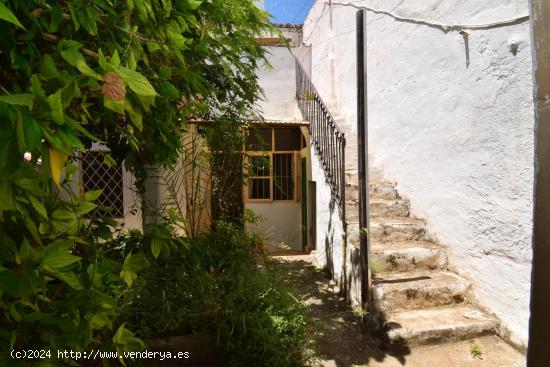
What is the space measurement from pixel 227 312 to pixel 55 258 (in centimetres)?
172

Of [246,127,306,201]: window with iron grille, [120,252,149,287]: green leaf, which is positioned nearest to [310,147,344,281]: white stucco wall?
[246,127,306,201]: window with iron grille

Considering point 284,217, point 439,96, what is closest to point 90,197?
point 439,96

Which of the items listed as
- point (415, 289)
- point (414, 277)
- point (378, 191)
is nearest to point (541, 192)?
→ point (415, 289)

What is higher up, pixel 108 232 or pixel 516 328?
pixel 108 232

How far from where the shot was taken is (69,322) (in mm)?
773

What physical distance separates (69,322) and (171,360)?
172cm

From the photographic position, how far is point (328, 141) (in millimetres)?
4219

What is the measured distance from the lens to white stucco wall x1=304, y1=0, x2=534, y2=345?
254 cm

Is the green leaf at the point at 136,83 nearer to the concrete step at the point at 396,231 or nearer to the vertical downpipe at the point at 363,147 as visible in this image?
the vertical downpipe at the point at 363,147

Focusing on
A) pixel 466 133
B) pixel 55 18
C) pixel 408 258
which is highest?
pixel 466 133

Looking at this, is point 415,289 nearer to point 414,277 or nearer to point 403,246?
point 414,277

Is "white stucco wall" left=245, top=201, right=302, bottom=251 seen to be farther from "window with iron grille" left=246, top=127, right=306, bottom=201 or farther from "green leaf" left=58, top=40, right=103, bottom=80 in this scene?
"green leaf" left=58, top=40, right=103, bottom=80

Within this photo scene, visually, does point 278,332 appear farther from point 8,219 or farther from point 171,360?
point 8,219

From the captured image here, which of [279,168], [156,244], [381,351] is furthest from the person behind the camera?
[279,168]
